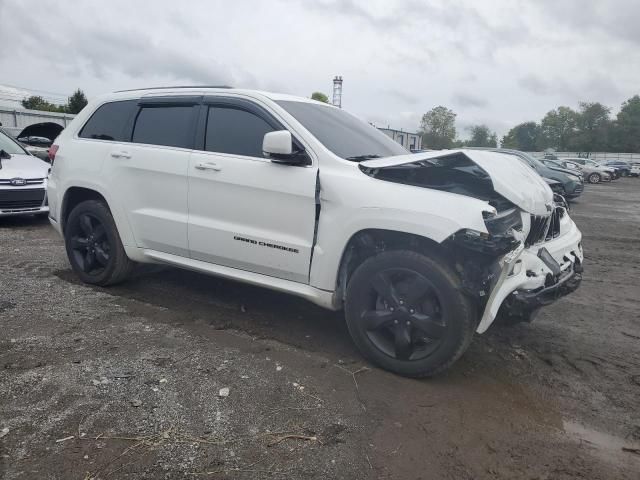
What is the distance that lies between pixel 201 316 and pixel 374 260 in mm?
1728

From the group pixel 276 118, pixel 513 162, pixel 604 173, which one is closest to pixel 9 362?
pixel 276 118

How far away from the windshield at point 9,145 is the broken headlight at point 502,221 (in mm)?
8471

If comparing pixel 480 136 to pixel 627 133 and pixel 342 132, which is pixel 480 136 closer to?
pixel 627 133

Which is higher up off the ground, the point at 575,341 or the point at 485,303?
the point at 485,303

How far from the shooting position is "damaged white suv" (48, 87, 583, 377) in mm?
2994

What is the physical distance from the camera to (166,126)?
4.26m

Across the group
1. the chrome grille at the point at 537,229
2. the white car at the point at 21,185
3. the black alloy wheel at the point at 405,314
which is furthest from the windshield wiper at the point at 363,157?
the white car at the point at 21,185

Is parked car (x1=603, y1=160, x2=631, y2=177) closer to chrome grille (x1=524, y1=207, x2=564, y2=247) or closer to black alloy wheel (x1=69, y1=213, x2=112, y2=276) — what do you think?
chrome grille (x1=524, y1=207, x2=564, y2=247)

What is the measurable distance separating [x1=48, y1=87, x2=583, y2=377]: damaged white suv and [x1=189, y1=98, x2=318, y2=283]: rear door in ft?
0.03

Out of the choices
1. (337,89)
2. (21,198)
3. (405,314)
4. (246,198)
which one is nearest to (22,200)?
(21,198)

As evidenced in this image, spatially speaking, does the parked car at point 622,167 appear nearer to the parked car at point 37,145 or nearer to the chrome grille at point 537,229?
the parked car at point 37,145

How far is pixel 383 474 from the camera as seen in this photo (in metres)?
2.30

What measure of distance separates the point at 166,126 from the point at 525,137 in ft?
375

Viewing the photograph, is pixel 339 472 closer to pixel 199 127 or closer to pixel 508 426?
pixel 508 426
